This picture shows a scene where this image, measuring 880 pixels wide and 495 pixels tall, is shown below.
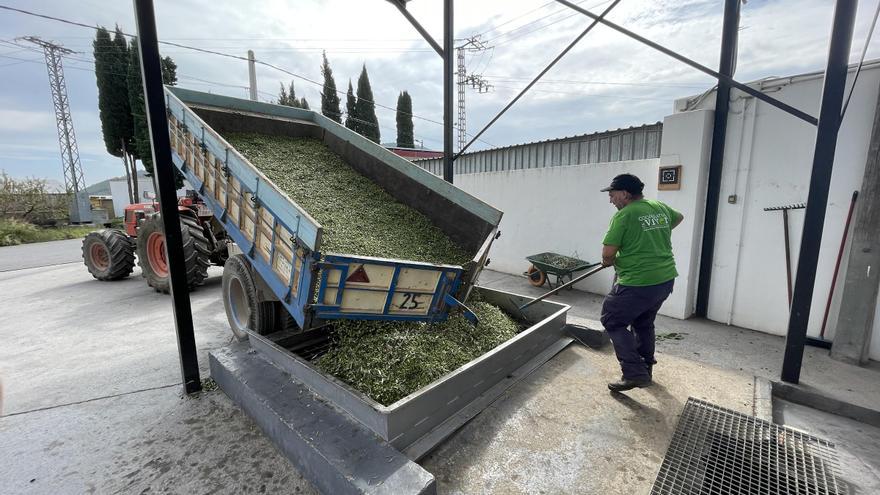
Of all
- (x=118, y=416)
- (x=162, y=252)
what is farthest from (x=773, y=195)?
(x=162, y=252)

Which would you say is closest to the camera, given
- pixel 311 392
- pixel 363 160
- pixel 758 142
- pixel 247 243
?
pixel 311 392

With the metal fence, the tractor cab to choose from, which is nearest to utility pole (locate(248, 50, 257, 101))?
the tractor cab

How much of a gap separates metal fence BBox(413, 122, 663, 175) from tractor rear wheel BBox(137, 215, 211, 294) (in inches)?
220

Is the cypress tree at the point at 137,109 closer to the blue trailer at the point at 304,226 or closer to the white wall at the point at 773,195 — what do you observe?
the blue trailer at the point at 304,226

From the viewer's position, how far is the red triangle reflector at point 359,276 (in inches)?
97.7

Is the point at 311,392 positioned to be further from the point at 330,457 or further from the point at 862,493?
the point at 862,493

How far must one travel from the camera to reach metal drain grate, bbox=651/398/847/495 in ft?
7.12

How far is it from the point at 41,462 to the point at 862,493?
5094 millimetres

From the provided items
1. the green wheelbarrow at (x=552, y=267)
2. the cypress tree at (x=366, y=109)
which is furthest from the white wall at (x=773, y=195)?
the cypress tree at (x=366, y=109)

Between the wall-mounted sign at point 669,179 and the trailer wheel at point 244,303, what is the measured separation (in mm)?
4989

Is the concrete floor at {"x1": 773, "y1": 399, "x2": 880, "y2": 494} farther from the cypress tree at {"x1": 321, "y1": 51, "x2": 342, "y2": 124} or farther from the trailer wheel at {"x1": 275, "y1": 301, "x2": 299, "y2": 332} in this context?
the cypress tree at {"x1": 321, "y1": 51, "x2": 342, "y2": 124}

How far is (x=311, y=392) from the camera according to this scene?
276 cm

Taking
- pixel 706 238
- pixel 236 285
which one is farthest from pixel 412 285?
pixel 706 238

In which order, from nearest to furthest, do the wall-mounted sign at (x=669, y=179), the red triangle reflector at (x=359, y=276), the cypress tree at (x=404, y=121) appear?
the red triangle reflector at (x=359, y=276) < the wall-mounted sign at (x=669, y=179) < the cypress tree at (x=404, y=121)
